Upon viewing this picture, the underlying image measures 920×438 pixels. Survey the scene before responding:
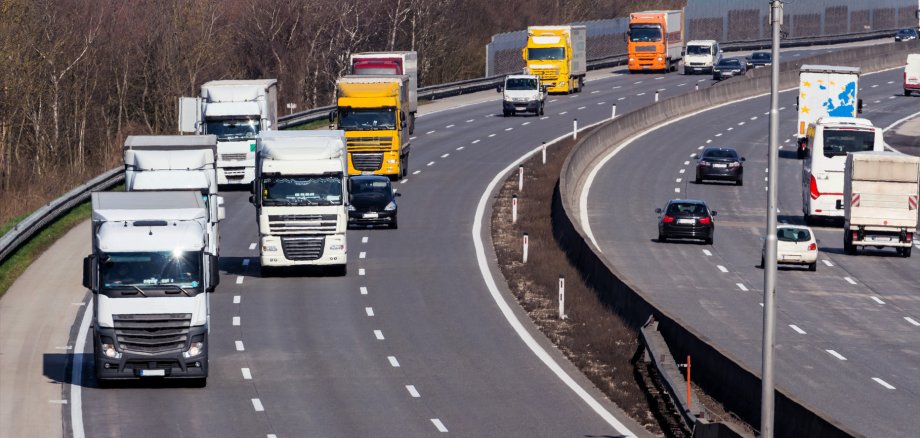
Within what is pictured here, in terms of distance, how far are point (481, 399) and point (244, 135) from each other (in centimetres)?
2930

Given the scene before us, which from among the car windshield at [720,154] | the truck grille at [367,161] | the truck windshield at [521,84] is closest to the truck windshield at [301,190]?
the truck grille at [367,161]

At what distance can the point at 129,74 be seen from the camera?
82.9 metres

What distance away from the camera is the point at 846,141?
59125 millimetres

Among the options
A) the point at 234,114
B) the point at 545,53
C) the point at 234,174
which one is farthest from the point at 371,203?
the point at 545,53

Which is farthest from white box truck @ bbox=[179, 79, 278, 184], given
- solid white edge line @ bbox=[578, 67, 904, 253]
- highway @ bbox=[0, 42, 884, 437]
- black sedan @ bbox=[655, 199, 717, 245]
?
black sedan @ bbox=[655, 199, 717, 245]

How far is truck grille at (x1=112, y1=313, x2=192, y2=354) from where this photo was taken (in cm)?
2697

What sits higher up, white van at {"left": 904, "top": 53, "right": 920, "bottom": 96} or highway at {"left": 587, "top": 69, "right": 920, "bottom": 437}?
white van at {"left": 904, "top": 53, "right": 920, "bottom": 96}

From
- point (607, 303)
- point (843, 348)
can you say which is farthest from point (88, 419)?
point (843, 348)

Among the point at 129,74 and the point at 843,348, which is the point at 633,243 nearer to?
the point at 843,348

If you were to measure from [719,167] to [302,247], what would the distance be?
98.3 ft

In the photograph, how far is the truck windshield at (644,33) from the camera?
4127 inches

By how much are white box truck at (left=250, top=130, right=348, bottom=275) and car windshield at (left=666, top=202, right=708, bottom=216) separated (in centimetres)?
1474

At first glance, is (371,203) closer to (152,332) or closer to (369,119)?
(369,119)

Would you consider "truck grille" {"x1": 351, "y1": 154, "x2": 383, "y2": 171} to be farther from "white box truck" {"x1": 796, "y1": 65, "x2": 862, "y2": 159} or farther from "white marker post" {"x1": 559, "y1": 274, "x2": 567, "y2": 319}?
"white box truck" {"x1": 796, "y1": 65, "x2": 862, "y2": 159}
